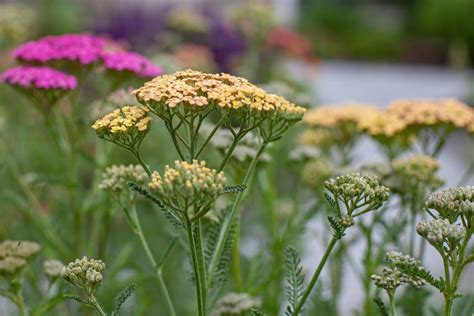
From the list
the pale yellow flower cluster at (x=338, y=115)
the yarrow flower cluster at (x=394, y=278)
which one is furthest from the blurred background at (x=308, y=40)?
the yarrow flower cluster at (x=394, y=278)

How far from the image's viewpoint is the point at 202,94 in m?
1.10

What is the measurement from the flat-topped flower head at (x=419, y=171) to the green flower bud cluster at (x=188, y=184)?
698mm

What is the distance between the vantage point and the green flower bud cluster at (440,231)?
101 centimetres

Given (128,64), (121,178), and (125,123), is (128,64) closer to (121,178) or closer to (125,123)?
(121,178)

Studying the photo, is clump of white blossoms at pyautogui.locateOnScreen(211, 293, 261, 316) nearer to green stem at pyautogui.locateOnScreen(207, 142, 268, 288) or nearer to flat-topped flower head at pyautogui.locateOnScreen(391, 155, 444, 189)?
green stem at pyautogui.locateOnScreen(207, 142, 268, 288)

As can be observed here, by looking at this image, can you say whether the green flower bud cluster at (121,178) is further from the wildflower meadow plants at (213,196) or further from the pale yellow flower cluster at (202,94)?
the pale yellow flower cluster at (202,94)

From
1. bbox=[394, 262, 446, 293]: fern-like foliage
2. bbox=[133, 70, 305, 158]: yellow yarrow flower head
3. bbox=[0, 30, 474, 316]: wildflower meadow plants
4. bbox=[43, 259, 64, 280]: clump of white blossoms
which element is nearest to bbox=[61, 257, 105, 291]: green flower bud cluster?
bbox=[0, 30, 474, 316]: wildflower meadow plants

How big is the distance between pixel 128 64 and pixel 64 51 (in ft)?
0.54

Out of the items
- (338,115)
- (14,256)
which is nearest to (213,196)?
(14,256)

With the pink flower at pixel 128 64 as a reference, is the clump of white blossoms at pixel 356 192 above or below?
above

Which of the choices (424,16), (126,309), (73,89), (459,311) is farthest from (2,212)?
(424,16)

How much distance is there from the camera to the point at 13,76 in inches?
62.1

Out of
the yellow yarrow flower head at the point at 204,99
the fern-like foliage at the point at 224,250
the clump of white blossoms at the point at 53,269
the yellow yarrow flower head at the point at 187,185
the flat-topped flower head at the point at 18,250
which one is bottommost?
the clump of white blossoms at the point at 53,269

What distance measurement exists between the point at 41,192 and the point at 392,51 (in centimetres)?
1518
